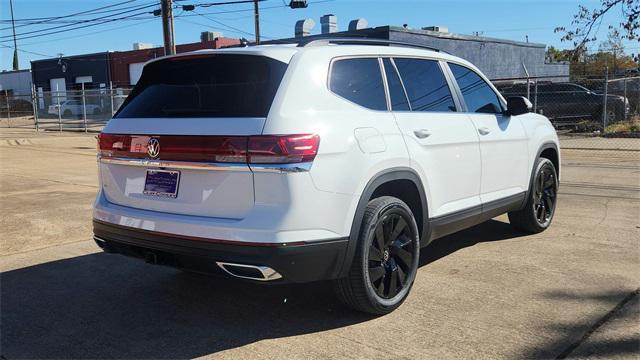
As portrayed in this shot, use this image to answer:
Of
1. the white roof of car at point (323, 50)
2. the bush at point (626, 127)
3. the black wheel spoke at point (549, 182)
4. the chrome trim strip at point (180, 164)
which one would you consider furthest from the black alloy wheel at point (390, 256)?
the bush at point (626, 127)

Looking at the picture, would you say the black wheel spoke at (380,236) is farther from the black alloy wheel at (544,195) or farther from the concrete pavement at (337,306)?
the black alloy wheel at (544,195)

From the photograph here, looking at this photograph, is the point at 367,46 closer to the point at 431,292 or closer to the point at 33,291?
the point at 431,292

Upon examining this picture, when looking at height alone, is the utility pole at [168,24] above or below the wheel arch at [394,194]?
above

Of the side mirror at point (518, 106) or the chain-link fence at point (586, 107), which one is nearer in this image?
the side mirror at point (518, 106)

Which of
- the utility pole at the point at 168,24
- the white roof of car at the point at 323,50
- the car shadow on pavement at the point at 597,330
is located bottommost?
the car shadow on pavement at the point at 597,330

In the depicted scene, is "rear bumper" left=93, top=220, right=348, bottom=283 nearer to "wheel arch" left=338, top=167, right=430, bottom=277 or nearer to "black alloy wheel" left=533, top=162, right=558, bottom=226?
"wheel arch" left=338, top=167, right=430, bottom=277

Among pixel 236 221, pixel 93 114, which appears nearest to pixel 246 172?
pixel 236 221

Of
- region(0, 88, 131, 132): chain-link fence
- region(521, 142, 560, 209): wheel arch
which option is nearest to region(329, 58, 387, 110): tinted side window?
region(521, 142, 560, 209): wheel arch

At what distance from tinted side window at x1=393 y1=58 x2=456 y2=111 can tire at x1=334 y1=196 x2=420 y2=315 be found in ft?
3.01

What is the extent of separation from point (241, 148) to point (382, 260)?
1313mm

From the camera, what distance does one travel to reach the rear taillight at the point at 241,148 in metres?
3.38

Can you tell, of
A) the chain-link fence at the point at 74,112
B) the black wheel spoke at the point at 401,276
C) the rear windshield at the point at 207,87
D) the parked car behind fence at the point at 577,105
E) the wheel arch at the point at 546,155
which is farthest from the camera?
the chain-link fence at the point at 74,112

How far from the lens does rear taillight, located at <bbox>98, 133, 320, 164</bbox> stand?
3381 millimetres

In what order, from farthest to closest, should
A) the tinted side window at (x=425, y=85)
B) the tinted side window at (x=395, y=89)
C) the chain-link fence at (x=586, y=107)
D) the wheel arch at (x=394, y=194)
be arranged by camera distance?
1. the chain-link fence at (x=586, y=107)
2. the tinted side window at (x=425, y=85)
3. the tinted side window at (x=395, y=89)
4. the wheel arch at (x=394, y=194)
